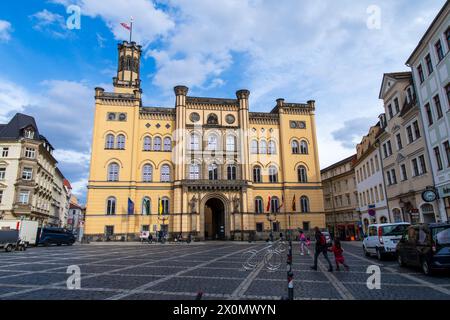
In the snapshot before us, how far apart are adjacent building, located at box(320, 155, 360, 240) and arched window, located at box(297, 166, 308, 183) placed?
8.25 m

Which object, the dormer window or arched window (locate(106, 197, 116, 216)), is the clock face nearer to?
arched window (locate(106, 197, 116, 216))

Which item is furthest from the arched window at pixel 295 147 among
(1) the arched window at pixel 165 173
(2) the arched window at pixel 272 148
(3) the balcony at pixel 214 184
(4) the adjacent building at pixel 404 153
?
(1) the arched window at pixel 165 173

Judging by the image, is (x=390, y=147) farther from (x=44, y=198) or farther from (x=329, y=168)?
(x=44, y=198)

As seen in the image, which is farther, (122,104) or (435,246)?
(122,104)

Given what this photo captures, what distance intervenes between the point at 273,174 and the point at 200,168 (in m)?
11.6

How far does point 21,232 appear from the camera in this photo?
103ft

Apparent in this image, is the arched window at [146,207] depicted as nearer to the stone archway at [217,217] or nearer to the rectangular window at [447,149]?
the stone archway at [217,217]

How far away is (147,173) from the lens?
44.2m

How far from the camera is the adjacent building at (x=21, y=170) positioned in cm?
4269

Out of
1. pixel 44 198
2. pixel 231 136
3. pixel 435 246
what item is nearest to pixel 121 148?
pixel 231 136

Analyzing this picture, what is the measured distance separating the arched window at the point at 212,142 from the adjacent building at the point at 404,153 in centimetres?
2330

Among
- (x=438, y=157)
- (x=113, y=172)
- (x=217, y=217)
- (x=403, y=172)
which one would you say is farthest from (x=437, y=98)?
(x=113, y=172)

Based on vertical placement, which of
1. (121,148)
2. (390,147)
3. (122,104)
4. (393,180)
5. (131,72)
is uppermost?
(131,72)
